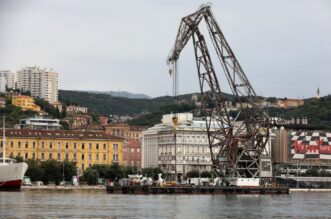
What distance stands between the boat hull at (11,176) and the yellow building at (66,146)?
130 ft

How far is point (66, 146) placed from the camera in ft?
553

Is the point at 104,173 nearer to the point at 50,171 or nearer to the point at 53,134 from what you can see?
the point at 50,171

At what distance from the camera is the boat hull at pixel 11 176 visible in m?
121

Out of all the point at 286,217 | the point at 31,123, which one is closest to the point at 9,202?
the point at 286,217

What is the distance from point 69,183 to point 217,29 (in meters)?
45.6

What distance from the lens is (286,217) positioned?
70.7 m

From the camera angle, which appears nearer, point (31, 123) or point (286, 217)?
point (286, 217)

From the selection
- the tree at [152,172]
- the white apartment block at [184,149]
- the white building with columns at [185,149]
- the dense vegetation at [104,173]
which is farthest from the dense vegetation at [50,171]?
the white apartment block at [184,149]

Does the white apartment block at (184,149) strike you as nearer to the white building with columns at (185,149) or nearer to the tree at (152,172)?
the white building with columns at (185,149)

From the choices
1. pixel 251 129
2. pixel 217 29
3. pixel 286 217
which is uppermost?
pixel 217 29

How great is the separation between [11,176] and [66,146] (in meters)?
46.8

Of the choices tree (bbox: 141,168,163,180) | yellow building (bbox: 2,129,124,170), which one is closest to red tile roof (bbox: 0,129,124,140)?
yellow building (bbox: 2,129,124,170)

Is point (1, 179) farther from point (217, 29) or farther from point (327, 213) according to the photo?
point (327, 213)

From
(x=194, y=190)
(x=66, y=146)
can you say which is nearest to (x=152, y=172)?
(x=66, y=146)
